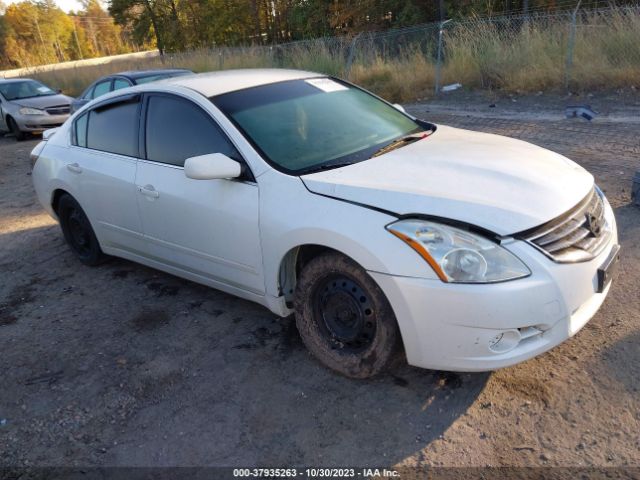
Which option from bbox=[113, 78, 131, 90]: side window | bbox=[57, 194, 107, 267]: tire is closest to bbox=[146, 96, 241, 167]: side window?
bbox=[57, 194, 107, 267]: tire

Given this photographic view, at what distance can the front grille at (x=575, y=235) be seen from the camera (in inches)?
106

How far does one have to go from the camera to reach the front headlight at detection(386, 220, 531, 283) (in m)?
2.61

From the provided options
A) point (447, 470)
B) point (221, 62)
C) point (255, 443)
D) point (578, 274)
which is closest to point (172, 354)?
point (255, 443)

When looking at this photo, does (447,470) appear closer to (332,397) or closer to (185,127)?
(332,397)

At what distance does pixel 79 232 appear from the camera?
5.35m

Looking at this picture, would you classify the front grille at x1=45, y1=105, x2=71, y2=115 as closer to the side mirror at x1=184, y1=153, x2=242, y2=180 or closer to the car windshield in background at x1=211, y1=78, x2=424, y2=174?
the car windshield in background at x1=211, y1=78, x2=424, y2=174

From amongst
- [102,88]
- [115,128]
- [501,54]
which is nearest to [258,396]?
[115,128]

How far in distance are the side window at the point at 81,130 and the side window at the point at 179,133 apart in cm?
106

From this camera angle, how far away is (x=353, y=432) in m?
2.80

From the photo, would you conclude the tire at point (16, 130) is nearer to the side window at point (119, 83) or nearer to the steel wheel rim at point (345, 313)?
the side window at point (119, 83)

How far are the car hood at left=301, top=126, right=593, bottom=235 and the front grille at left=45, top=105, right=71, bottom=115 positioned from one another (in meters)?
13.1

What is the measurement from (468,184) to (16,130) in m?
14.4

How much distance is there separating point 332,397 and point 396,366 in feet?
1.37

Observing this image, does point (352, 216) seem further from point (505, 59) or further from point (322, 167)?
point (505, 59)
